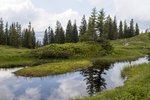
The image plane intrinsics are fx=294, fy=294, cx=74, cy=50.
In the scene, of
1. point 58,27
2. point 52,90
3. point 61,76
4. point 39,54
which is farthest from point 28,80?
point 58,27

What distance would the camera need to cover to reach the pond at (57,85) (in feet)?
119

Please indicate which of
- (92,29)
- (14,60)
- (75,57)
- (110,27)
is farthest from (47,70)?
(110,27)

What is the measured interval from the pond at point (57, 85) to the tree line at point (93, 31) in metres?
43.9

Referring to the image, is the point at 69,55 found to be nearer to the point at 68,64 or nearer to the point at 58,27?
the point at 68,64

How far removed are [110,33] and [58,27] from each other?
2778 centimetres

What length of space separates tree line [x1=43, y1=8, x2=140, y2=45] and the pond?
43.9 m

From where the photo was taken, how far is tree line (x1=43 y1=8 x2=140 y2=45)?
98.8 metres

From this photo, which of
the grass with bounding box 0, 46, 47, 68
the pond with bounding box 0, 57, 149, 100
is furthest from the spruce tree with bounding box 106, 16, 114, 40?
the pond with bounding box 0, 57, 149, 100

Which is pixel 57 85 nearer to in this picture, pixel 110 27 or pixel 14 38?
pixel 14 38

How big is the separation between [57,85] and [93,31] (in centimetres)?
5586

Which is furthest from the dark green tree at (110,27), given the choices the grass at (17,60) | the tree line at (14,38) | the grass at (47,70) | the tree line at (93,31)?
the grass at (47,70)

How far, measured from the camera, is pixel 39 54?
78750 millimetres

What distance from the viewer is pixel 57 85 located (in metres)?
43.8

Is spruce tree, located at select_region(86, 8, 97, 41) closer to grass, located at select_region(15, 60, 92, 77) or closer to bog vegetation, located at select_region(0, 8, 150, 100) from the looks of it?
bog vegetation, located at select_region(0, 8, 150, 100)
